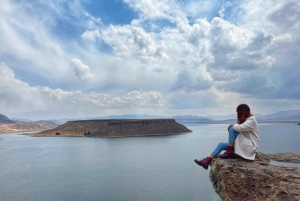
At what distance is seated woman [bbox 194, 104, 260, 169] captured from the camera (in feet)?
28.2

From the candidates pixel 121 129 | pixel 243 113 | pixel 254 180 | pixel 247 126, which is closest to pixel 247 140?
pixel 247 126

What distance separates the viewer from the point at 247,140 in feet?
28.9

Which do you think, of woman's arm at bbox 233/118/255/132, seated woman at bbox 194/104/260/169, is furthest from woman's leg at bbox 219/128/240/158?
woman's arm at bbox 233/118/255/132

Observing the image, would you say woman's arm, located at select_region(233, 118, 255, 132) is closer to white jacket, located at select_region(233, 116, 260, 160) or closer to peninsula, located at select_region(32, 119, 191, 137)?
white jacket, located at select_region(233, 116, 260, 160)

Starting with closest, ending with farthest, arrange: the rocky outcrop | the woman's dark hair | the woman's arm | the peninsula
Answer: the rocky outcrop → the woman's arm → the woman's dark hair → the peninsula

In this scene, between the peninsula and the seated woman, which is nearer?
the seated woman

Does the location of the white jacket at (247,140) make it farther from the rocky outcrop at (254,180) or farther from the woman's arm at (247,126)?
the rocky outcrop at (254,180)

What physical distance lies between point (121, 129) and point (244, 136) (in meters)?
167

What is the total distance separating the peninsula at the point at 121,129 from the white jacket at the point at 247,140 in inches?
6313

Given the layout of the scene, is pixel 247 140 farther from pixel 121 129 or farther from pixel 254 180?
pixel 121 129

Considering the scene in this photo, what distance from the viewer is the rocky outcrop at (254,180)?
772cm

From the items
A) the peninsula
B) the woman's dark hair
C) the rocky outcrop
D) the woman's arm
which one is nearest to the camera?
the rocky outcrop

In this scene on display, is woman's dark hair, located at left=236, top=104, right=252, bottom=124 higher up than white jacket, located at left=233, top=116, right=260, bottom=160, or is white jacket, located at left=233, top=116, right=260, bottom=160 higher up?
woman's dark hair, located at left=236, top=104, right=252, bottom=124

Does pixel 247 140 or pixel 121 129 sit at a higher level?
pixel 247 140
